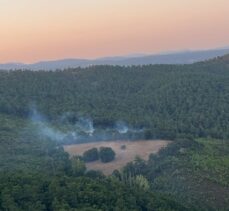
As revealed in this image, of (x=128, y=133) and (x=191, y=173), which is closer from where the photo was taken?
(x=191, y=173)

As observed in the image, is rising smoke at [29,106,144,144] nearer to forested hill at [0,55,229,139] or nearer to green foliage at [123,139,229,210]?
forested hill at [0,55,229,139]

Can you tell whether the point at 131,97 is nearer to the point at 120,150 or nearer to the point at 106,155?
the point at 120,150

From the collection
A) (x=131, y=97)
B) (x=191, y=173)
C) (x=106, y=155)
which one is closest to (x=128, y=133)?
(x=106, y=155)

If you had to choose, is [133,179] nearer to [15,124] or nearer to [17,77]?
[15,124]

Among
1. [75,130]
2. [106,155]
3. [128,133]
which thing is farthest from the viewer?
[75,130]

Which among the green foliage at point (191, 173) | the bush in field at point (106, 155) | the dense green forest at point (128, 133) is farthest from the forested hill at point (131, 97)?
the bush in field at point (106, 155)

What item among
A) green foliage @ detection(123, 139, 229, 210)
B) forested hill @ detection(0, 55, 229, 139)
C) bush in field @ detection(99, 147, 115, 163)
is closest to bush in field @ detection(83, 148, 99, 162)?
bush in field @ detection(99, 147, 115, 163)

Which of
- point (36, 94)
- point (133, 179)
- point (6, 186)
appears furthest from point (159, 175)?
point (36, 94)

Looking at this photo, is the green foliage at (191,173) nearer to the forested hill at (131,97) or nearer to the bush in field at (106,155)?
the bush in field at (106,155)
